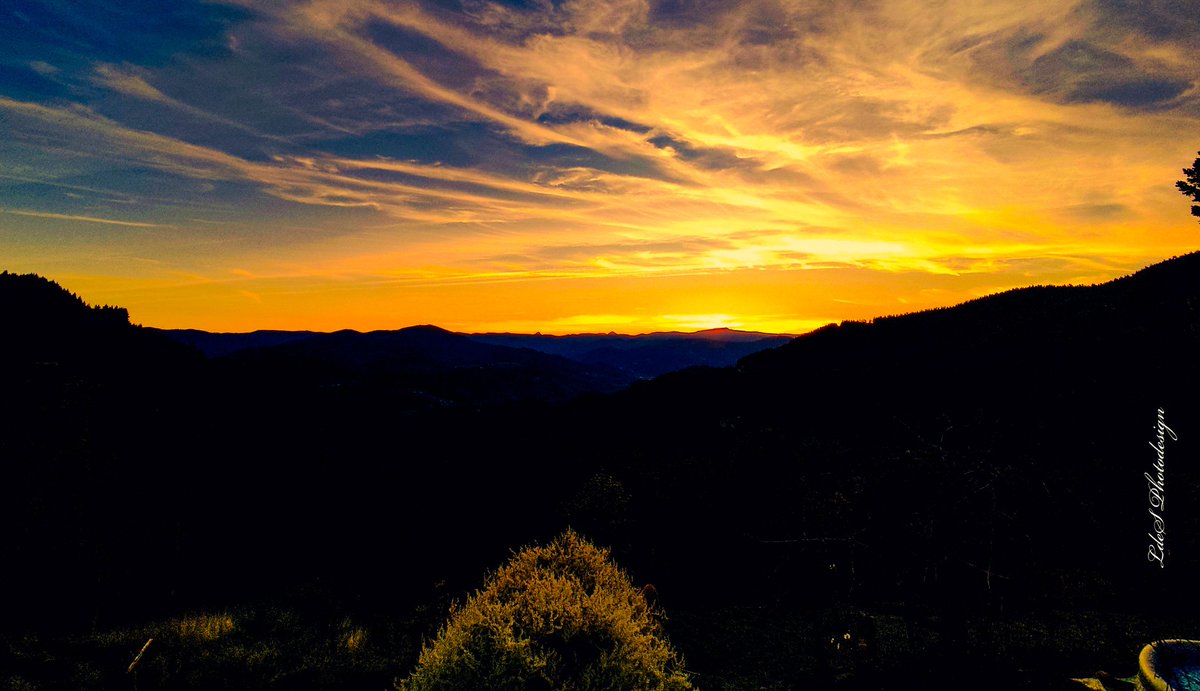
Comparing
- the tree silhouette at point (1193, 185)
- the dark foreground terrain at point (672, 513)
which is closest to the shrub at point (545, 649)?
the dark foreground terrain at point (672, 513)

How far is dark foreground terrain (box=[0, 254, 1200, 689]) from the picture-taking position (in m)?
12.1

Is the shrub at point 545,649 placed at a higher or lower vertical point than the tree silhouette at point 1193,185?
lower

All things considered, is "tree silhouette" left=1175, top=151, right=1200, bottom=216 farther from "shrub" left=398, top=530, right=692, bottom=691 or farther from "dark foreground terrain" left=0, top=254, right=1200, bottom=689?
"shrub" left=398, top=530, right=692, bottom=691

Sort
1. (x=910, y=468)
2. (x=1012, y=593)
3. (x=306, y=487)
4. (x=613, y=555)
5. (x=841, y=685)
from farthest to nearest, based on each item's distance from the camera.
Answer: (x=306, y=487)
(x=613, y=555)
(x=1012, y=593)
(x=910, y=468)
(x=841, y=685)

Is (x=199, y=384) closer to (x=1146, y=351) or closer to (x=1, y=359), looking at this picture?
(x=1, y=359)

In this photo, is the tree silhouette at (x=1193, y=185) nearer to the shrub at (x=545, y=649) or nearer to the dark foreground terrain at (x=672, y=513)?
the dark foreground terrain at (x=672, y=513)

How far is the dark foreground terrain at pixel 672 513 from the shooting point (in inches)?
477

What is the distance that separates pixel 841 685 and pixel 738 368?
109ft

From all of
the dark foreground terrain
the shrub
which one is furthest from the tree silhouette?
the shrub

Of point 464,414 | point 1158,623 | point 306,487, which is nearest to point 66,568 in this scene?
point 306,487

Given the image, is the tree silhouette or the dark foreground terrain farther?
the tree silhouette

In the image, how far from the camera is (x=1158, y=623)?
13.4 meters

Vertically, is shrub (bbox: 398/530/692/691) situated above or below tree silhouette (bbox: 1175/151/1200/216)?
below

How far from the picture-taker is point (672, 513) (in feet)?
72.0
